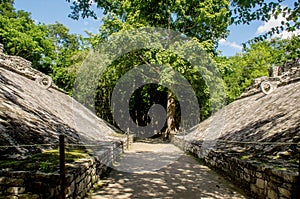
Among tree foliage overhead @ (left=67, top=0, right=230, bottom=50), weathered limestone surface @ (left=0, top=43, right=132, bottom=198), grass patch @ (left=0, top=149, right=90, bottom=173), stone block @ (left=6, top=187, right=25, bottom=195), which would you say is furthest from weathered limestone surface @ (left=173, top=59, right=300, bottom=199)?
tree foliage overhead @ (left=67, top=0, right=230, bottom=50)

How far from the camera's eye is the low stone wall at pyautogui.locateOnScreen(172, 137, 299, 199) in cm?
362

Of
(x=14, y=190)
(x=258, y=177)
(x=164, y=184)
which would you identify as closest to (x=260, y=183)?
(x=258, y=177)

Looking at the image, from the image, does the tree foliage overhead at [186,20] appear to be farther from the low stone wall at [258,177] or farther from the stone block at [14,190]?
the stone block at [14,190]

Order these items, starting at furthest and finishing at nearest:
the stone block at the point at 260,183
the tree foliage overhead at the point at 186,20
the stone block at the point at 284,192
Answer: the tree foliage overhead at the point at 186,20
the stone block at the point at 260,183
the stone block at the point at 284,192

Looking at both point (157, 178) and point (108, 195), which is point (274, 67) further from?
point (108, 195)

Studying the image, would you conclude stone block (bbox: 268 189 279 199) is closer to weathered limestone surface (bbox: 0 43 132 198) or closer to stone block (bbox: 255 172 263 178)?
stone block (bbox: 255 172 263 178)

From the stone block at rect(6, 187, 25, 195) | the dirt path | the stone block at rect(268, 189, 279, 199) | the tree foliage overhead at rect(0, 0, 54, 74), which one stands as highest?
the tree foliage overhead at rect(0, 0, 54, 74)

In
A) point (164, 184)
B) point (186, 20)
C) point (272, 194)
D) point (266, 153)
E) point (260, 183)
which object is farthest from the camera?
point (186, 20)

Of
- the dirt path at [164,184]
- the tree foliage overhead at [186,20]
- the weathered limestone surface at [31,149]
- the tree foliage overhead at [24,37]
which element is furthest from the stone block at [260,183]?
the tree foliage overhead at [24,37]

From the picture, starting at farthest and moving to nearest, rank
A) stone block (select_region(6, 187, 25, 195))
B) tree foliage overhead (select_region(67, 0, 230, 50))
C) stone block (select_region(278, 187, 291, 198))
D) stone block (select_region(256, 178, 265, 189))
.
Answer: tree foliage overhead (select_region(67, 0, 230, 50)), stone block (select_region(256, 178, 265, 189)), stone block (select_region(278, 187, 291, 198)), stone block (select_region(6, 187, 25, 195))

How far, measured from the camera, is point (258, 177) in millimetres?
4742

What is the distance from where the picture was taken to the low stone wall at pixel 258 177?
3.62m

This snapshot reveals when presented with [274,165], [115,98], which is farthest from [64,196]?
[115,98]

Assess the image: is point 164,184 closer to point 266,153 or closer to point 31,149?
point 266,153
